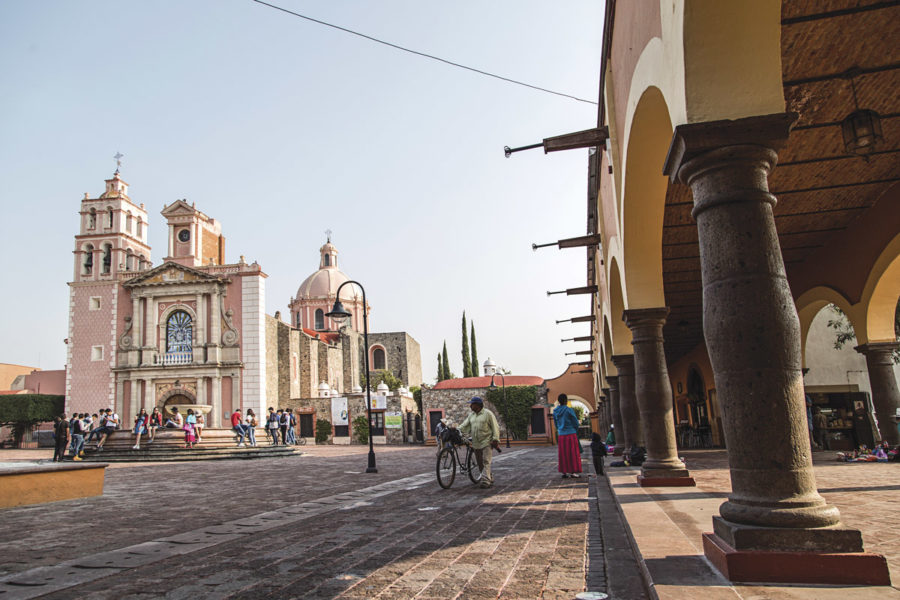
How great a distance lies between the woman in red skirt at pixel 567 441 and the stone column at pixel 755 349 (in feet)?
22.1

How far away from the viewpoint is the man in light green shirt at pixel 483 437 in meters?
8.83

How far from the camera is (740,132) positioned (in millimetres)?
3174

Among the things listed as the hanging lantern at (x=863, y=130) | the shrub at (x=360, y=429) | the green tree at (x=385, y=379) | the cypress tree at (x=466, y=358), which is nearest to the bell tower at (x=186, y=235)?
the shrub at (x=360, y=429)

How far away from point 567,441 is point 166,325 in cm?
3385

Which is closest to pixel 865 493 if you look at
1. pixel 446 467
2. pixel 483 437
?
pixel 483 437

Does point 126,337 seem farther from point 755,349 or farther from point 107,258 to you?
point 755,349

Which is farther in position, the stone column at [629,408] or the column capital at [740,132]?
the stone column at [629,408]

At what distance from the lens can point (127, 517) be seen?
6715 millimetres

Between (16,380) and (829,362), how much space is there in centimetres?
5707

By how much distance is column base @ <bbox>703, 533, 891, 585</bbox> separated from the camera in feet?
8.35

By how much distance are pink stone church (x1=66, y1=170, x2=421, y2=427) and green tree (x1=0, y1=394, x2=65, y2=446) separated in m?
2.23

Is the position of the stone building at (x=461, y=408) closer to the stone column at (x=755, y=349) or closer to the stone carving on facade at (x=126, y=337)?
the stone carving on facade at (x=126, y=337)

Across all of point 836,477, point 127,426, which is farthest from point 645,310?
point 127,426

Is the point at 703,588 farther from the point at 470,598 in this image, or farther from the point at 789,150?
the point at 789,150
